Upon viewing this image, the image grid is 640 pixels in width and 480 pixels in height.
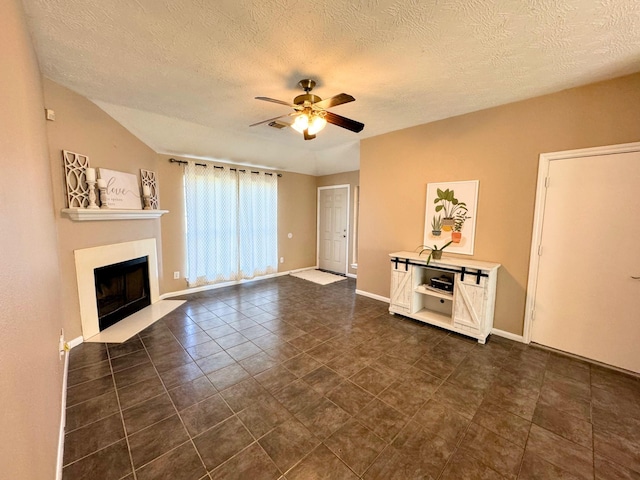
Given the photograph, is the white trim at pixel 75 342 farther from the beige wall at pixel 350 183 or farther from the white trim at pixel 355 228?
the white trim at pixel 355 228

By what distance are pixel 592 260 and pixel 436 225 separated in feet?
5.06

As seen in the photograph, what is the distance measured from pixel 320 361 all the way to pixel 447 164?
2.93m

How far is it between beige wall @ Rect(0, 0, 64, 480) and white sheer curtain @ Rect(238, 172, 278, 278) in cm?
363

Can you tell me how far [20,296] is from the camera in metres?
1.00

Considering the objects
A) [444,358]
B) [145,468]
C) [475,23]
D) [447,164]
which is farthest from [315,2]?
[444,358]

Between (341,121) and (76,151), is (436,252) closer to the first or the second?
(341,121)

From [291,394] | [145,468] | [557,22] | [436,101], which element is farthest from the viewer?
[436,101]

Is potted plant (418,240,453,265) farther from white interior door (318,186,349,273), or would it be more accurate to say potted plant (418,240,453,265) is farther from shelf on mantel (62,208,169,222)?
shelf on mantel (62,208,169,222)

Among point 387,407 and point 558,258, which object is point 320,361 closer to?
point 387,407

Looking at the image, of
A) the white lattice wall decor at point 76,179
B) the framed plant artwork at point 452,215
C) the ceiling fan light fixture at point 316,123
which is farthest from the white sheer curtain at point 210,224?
the framed plant artwork at point 452,215

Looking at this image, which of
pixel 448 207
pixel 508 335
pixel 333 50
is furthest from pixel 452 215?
pixel 333 50

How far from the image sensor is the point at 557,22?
1.69 meters

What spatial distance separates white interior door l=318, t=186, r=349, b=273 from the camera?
20.0 ft

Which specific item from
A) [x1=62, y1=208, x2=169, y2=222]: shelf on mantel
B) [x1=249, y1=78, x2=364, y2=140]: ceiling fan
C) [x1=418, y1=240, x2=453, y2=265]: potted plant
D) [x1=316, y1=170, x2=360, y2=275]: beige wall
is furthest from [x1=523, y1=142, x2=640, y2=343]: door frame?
[x1=62, y1=208, x2=169, y2=222]: shelf on mantel
